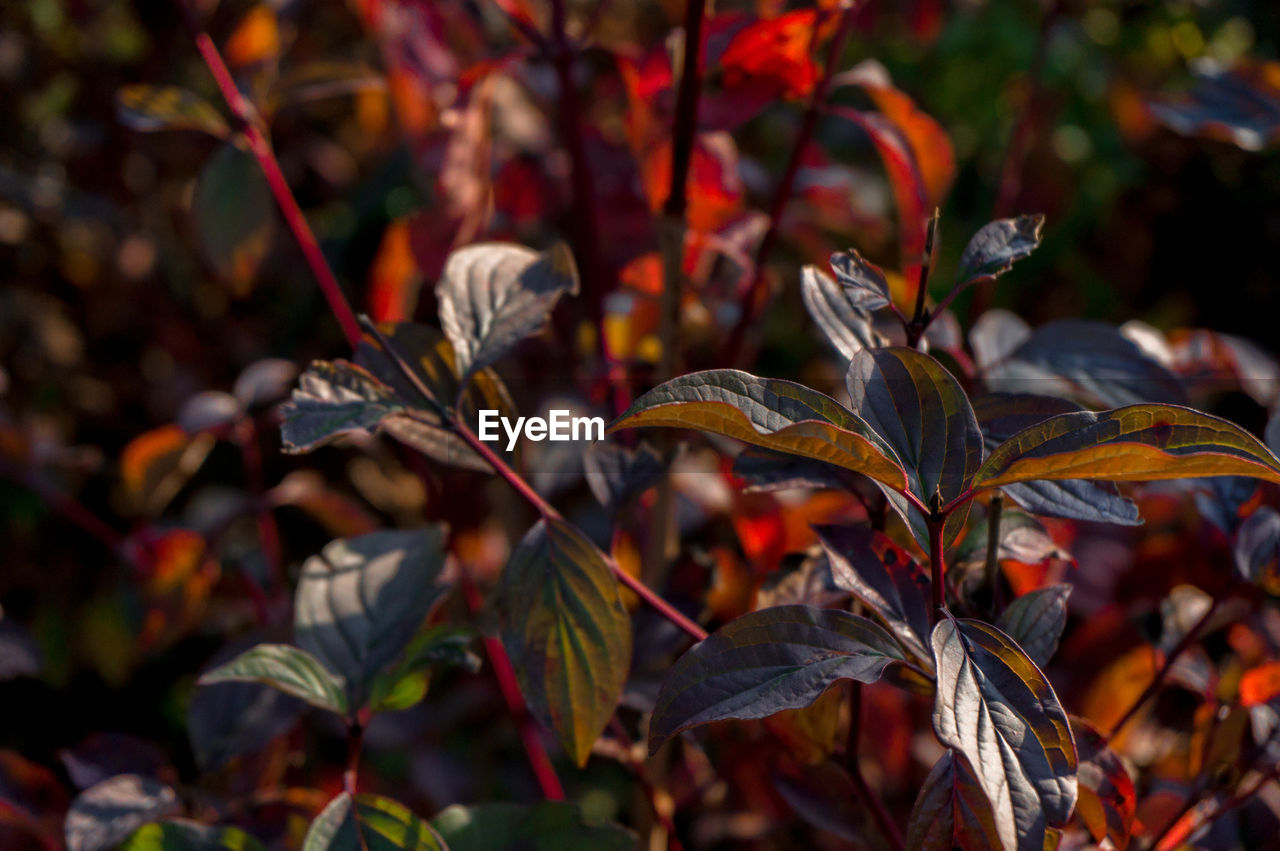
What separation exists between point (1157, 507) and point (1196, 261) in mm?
1073

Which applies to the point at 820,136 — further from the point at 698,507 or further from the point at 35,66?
the point at 35,66

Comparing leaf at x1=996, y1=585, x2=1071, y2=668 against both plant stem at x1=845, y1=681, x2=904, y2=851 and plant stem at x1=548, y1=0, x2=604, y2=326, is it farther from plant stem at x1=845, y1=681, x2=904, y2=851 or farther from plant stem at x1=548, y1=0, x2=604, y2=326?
plant stem at x1=548, y1=0, x2=604, y2=326

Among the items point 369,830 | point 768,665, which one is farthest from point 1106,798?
point 369,830

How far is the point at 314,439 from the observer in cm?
57

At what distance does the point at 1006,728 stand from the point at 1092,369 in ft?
1.31

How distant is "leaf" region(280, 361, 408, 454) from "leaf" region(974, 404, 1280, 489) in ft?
1.26

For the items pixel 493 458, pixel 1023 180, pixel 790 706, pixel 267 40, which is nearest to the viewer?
pixel 790 706

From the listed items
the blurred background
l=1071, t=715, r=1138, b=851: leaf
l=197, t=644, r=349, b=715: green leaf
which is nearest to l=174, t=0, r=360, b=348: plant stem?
the blurred background

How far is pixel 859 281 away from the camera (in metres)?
0.56

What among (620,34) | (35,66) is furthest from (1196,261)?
(35,66)

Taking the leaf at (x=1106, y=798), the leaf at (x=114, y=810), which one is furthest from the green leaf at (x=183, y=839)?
the leaf at (x=1106, y=798)

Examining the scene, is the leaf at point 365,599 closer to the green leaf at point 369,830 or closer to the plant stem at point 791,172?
the green leaf at point 369,830

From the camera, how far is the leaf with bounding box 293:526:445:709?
28.5 inches

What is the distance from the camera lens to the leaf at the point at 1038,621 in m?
0.59
